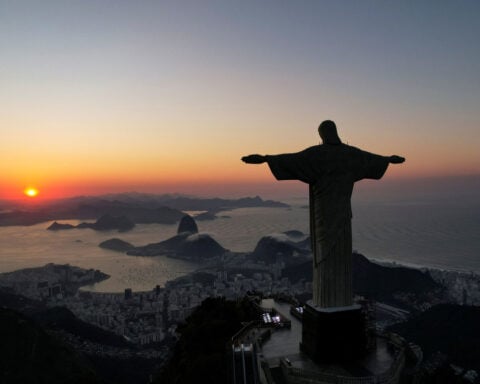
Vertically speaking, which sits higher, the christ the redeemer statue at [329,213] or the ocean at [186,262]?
the christ the redeemer statue at [329,213]

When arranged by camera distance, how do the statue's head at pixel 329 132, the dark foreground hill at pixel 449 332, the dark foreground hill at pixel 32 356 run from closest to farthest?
1. the statue's head at pixel 329 132
2. the dark foreground hill at pixel 32 356
3. the dark foreground hill at pixel 449 332

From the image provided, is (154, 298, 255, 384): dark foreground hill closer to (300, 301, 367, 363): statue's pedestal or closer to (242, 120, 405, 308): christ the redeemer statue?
(300, 301, 367, 363): statue's pedestal

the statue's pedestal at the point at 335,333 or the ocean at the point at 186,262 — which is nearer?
the statue's pedestal at the point at 335,333

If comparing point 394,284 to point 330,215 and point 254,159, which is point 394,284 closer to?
point 330,215

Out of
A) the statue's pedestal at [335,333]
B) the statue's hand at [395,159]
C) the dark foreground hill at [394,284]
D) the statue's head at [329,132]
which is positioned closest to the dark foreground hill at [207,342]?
the statue's pedestal at [335,333]

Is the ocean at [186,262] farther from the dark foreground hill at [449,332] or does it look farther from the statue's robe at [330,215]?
the statue's robe at [330,215]

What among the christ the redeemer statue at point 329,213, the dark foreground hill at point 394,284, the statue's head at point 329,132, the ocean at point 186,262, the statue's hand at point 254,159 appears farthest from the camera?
the ocean at point 186,262

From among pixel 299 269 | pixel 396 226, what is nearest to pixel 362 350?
pixel 299 269
